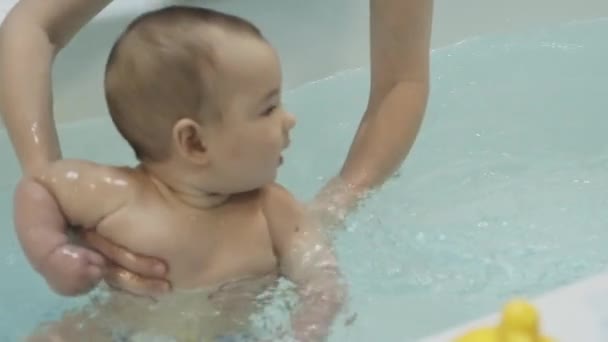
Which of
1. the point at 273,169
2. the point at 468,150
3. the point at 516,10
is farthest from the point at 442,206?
the point at 516,10

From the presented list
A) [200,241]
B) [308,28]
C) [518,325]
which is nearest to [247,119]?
[200,241]

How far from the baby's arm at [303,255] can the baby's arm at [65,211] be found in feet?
0.45

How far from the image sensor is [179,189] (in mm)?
930

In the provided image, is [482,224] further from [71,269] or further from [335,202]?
[71,269]

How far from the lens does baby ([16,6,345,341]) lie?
0.85 m

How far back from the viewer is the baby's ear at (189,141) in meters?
0.87

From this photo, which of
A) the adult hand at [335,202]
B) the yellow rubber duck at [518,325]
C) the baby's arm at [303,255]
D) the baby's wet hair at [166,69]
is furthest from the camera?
the adult hand at [335,202]

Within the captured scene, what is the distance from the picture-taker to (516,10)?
1806mm

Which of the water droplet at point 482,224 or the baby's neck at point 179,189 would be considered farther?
the water droplet at point 482,224

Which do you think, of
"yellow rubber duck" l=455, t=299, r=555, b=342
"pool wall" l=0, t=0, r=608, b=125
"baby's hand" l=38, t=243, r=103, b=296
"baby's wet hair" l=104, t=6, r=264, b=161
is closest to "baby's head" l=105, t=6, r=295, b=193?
"baby's wet hair" l=104, t=6, r=264, b=161

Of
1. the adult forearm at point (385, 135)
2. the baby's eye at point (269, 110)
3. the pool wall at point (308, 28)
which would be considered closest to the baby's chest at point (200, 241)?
the baby's eye at point (269, 110)

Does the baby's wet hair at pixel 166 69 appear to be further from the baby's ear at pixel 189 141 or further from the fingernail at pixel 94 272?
the fingernail at pixel 94 272

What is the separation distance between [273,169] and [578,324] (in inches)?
14.2

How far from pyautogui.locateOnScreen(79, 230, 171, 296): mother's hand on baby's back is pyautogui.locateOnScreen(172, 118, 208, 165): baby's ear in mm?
103
